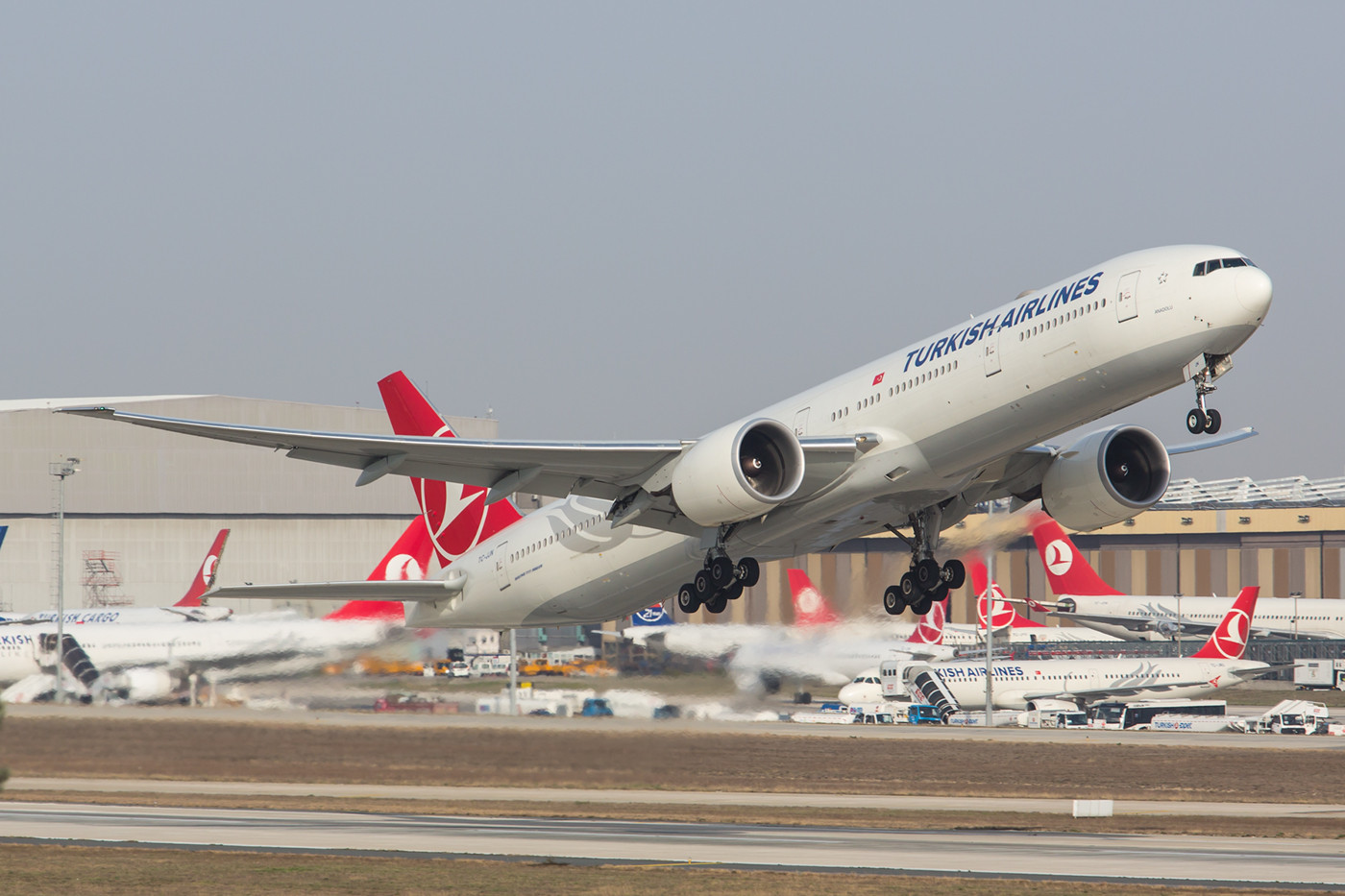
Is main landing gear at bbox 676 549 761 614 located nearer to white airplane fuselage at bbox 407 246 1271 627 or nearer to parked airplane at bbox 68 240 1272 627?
parked airplane at bbox 68 240 1272 627

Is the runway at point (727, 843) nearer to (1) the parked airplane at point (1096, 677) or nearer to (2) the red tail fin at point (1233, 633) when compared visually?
(1) the parked airplane at point (1096, 677)

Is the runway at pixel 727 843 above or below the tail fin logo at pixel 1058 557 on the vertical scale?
below

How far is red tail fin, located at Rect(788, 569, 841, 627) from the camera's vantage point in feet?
129

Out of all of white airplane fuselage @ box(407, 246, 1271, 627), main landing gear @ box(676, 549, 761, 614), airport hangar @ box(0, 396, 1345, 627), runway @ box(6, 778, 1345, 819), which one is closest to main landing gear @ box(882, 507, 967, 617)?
white airplane fuselage @ box(407, 246, 1271, 627)

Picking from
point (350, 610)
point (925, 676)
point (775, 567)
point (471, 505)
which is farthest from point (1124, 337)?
point (925, 676)

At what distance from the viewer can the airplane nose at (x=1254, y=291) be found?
23.0 metres

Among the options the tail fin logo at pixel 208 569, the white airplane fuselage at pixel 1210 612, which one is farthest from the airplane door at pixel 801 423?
the white airplane fuselage at pixel 1210 612

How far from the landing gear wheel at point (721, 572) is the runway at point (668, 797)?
38.1 feet

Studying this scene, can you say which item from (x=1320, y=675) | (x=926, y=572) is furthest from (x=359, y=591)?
(x=1320, y=675)

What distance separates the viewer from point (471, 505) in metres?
37.4

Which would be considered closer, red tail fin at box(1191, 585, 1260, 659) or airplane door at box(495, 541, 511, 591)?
airplane door at box(495, 541, 511, 591)

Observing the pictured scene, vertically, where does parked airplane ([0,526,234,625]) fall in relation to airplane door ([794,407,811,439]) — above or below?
below

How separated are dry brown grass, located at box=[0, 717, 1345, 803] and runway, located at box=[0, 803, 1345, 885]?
3975 millimetres

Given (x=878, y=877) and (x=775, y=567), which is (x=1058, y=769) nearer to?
(x=775, y=567)
